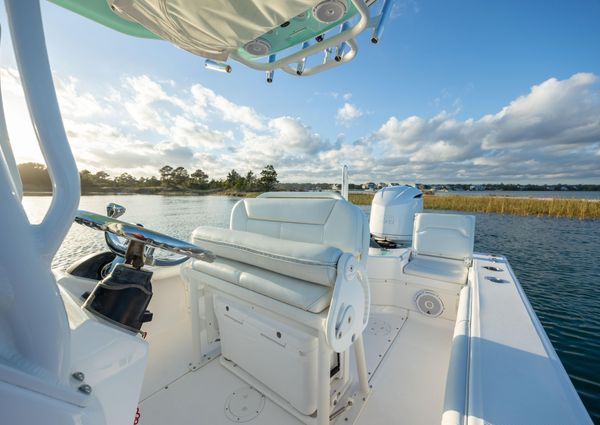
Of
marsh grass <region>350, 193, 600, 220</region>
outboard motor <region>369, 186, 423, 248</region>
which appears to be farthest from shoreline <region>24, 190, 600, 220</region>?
outboard motor <region>369, 186, 423, 248</region>

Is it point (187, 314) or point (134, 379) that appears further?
point (187, 314)

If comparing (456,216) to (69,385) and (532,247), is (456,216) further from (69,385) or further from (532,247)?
(532,247)

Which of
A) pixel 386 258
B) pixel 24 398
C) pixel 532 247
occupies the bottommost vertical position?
pixel 532 247

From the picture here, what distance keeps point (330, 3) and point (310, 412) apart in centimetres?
185

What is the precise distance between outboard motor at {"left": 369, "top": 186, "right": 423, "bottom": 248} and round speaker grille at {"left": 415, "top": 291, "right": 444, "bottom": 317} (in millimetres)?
1232

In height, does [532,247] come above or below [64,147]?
below

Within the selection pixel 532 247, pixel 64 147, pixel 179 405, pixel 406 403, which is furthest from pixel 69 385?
pixel 532 247

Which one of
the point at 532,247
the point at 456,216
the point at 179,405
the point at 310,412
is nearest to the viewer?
the point at 310,412

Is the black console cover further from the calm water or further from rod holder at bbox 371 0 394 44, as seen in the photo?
rod holder at bbox 371 0 394 44

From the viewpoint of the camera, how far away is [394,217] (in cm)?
356

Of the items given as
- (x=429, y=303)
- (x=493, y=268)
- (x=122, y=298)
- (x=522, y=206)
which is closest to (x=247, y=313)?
(x=122, y=298)

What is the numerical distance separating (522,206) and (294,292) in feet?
61.9

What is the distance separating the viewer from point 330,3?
94 centimetres

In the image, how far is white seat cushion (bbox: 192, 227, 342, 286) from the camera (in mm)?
1086
